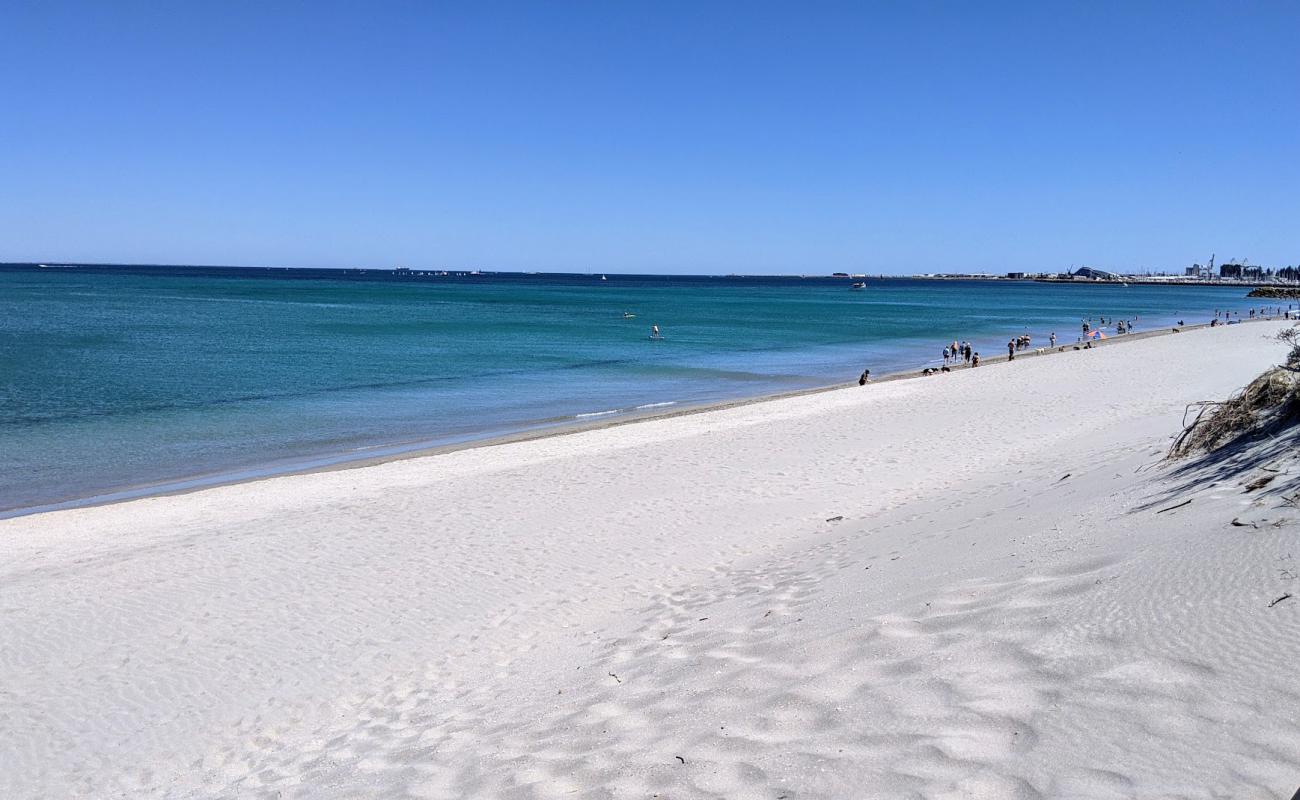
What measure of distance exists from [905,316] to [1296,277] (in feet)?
515

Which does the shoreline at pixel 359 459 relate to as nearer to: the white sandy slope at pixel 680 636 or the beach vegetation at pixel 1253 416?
the white sandy slope at pixel 680 636

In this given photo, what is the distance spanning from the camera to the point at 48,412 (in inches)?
897

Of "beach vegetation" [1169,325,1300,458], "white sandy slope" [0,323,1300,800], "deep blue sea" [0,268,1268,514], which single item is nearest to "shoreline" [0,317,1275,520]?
"deep blue sea" [0,268,1268,514]

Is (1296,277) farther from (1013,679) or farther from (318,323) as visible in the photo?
(1013,679)

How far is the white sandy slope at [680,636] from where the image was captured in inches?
137

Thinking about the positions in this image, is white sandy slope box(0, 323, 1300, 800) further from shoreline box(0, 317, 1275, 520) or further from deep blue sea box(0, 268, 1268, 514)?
deep blue sea box(0, 268, 1268, 514)

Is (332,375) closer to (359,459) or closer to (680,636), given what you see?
(359,459)

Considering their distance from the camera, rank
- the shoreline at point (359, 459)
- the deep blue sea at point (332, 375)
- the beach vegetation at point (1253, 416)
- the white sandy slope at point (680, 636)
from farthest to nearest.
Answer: the deep blue sea at point (332, 375) → the shoreline at point (359, 459) → the beach vegetation at point (1253, 416) → the white sandy slope at point (680, 636)

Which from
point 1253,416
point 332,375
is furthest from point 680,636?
point 332,375

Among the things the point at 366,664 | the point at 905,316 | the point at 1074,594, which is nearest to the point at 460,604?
the point at 366,664

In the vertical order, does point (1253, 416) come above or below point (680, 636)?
above

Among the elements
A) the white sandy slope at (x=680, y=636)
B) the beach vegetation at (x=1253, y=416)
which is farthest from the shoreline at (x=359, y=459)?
Result: the beach vegetation at (x=1253, y=416)

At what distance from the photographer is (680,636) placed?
614cm

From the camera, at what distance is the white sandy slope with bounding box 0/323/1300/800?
347 cm
